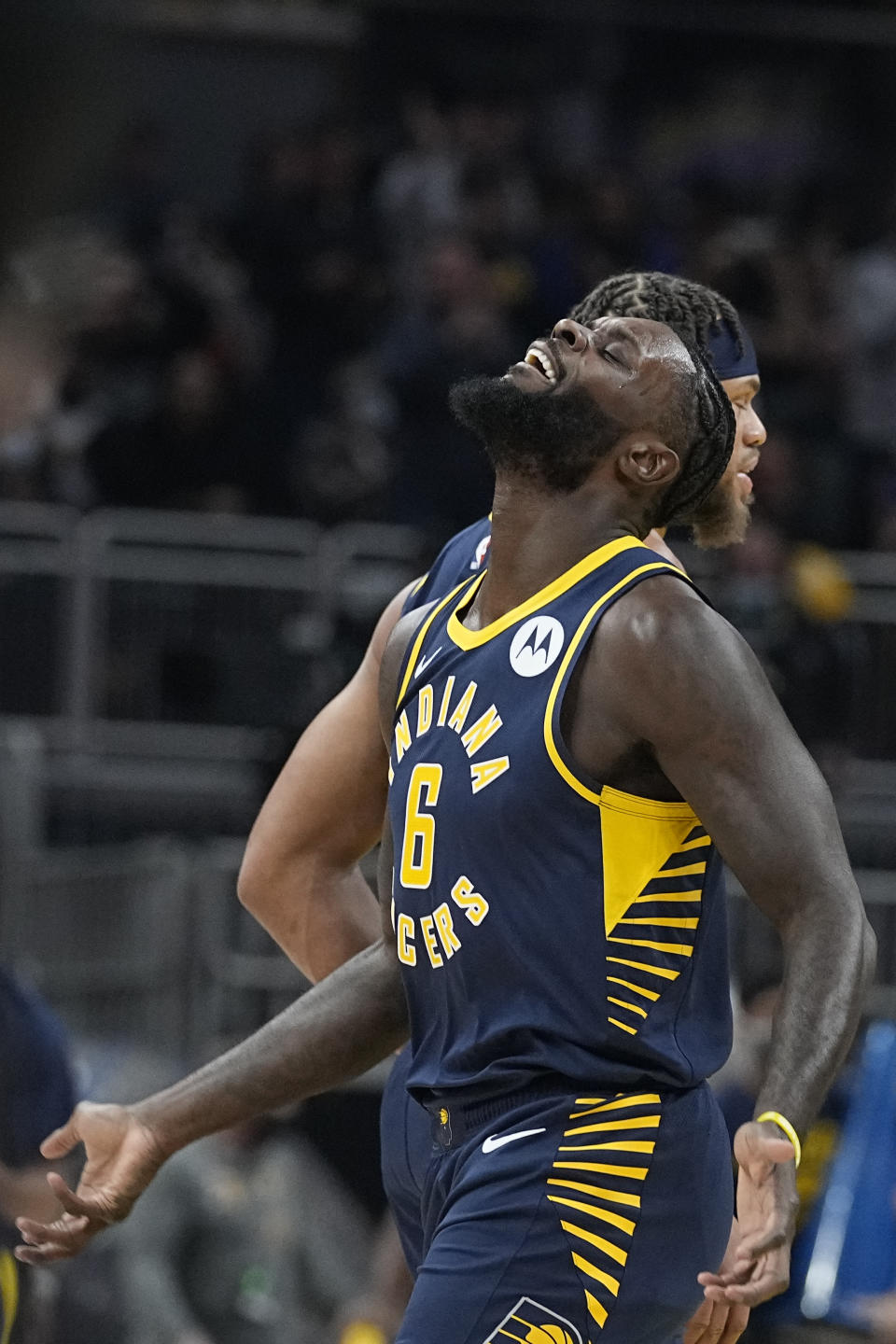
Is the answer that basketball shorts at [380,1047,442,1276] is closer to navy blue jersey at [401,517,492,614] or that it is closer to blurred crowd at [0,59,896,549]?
navy blue jersey at [401,517,492,614]

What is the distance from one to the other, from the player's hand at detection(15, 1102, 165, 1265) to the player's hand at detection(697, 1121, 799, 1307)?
1.18 m

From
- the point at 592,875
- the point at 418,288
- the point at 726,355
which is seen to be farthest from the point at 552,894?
the point at 418,288

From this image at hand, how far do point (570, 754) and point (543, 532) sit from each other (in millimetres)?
395

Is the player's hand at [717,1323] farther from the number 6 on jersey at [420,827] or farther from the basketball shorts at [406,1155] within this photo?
the number 6 on jersey at [420,827]

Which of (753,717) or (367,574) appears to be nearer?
(753,717)

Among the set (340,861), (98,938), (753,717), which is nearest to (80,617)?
(98,938)

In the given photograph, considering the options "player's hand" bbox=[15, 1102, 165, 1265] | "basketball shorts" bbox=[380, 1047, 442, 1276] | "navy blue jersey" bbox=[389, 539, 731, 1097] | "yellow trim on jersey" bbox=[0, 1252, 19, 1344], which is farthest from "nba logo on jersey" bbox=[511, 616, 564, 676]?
"yellow trim on jersey" bbox=[0, 1252, 19, 1344]

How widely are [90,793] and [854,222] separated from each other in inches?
250

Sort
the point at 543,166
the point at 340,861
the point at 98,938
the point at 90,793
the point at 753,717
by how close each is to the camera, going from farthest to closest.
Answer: the point at 543,166, the point at 90,793, the point at 98,938, the point at 340,861, the point at 753,717

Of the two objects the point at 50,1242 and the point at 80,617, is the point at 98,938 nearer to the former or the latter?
the point at 80,617

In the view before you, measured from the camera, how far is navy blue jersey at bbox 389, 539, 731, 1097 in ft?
10.4

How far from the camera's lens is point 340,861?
4387mm

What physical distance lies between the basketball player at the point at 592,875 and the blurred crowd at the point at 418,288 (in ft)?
25.3

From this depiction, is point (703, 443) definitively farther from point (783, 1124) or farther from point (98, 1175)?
point (98, 1175)
